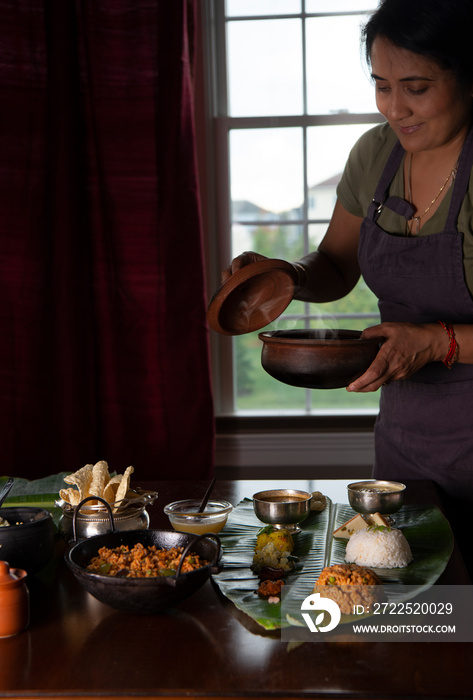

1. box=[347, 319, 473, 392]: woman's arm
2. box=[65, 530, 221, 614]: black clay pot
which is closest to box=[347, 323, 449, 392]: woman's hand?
box=[347, 319, 473, 392]: woman's arm

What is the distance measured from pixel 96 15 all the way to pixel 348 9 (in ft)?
3.53

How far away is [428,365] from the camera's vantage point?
1.97 m

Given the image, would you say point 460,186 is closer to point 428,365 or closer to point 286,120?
point 428,365

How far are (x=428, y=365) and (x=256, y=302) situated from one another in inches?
20.4

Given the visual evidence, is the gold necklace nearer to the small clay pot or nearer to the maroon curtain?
the maroon curtain

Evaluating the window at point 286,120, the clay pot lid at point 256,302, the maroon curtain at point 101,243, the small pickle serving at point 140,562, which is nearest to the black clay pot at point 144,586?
the small pickle serving at point 140,562

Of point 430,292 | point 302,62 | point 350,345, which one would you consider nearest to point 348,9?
point 302,62

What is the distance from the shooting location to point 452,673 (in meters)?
1.02

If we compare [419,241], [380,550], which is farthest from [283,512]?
[419,241]

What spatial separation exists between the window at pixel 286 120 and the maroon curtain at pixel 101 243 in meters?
0.30

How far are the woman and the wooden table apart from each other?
0.63m

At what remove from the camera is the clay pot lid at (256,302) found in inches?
69.5

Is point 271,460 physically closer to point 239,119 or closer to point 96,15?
point 239,119

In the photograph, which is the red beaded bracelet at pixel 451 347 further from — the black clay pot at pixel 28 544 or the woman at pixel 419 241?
the black clay pot at pixel 28 544
